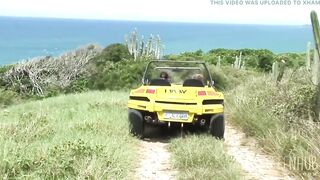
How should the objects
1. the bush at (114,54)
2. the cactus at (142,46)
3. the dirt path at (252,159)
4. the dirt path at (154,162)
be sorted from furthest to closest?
the cactus at (142,46) → the bush at (114,54) → the dirt path at (252,159) → the dirt path at (154,162)

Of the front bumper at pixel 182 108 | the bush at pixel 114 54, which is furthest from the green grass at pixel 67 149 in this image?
the bush at pixel 114 54

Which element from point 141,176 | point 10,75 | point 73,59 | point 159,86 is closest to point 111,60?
point 73,59

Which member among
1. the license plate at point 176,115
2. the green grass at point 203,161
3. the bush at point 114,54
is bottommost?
the bush at point 114,54

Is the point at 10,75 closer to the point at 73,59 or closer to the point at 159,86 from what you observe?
the point at 73,59

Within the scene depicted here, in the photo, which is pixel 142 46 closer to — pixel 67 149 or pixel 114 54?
pixel 114 54

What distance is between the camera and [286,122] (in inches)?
388

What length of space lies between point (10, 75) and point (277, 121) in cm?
2849

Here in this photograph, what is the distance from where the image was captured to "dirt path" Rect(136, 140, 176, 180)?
24.6ft

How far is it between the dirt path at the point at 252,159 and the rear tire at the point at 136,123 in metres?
1.64

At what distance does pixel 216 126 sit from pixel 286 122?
1.30m

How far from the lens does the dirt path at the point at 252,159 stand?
7.71 meters

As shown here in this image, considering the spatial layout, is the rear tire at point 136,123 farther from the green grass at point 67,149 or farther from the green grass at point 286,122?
the green grass at point 286,122

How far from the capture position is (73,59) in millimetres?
38250

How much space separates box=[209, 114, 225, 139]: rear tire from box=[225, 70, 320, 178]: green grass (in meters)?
0.67
